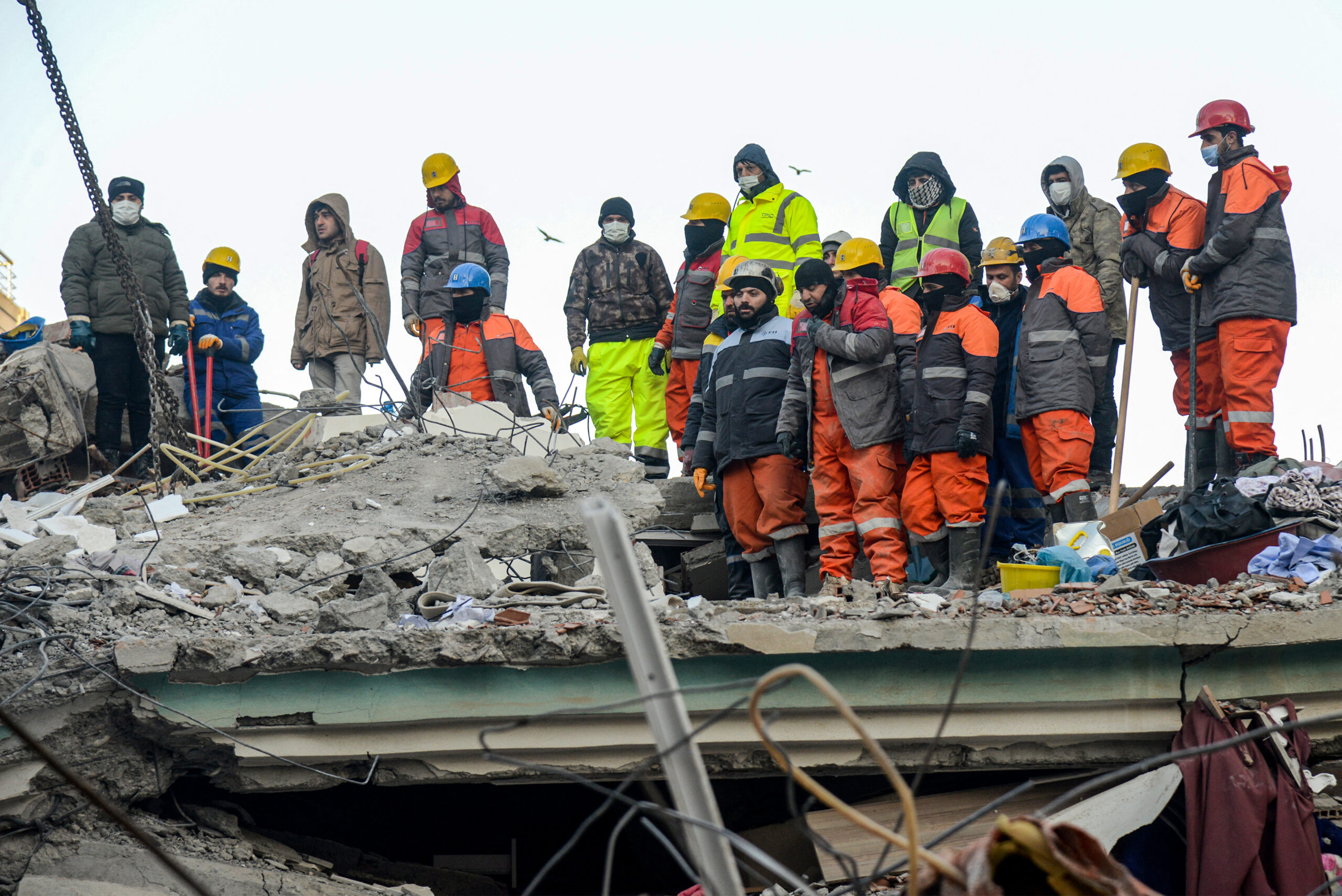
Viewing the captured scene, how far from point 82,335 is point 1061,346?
6701 millimetres

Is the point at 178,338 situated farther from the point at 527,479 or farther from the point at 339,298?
the point at 527,479

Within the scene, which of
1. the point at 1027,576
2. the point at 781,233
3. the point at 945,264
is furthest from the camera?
the point at 781,233

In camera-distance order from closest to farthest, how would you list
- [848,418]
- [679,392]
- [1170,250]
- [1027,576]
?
[1027,576] → [848,418] → [1170,250] → [679,392]

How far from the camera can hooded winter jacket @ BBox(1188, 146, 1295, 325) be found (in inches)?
239

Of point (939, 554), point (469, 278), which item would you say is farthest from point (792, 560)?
point (469, 278)

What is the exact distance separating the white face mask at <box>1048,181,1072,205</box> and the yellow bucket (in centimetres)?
320

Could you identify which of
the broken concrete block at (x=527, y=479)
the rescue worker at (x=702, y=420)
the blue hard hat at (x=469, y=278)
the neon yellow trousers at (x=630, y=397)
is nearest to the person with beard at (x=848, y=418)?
the rescue worker at (x=702, y=420)

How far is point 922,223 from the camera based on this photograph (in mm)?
7359

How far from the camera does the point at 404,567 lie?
624 centimetres

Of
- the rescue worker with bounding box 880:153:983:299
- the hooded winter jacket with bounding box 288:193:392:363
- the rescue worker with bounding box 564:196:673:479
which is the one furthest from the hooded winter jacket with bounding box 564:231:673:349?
the rescue worker with bounding box 880:153:983:299

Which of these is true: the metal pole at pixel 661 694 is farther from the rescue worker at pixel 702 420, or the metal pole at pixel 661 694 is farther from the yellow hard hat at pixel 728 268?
the yellow hard hat at pixel 728 268

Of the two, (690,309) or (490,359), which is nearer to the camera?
(690,309)

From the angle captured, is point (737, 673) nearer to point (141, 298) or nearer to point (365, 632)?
point (365, 632)

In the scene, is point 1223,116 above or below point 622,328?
above
